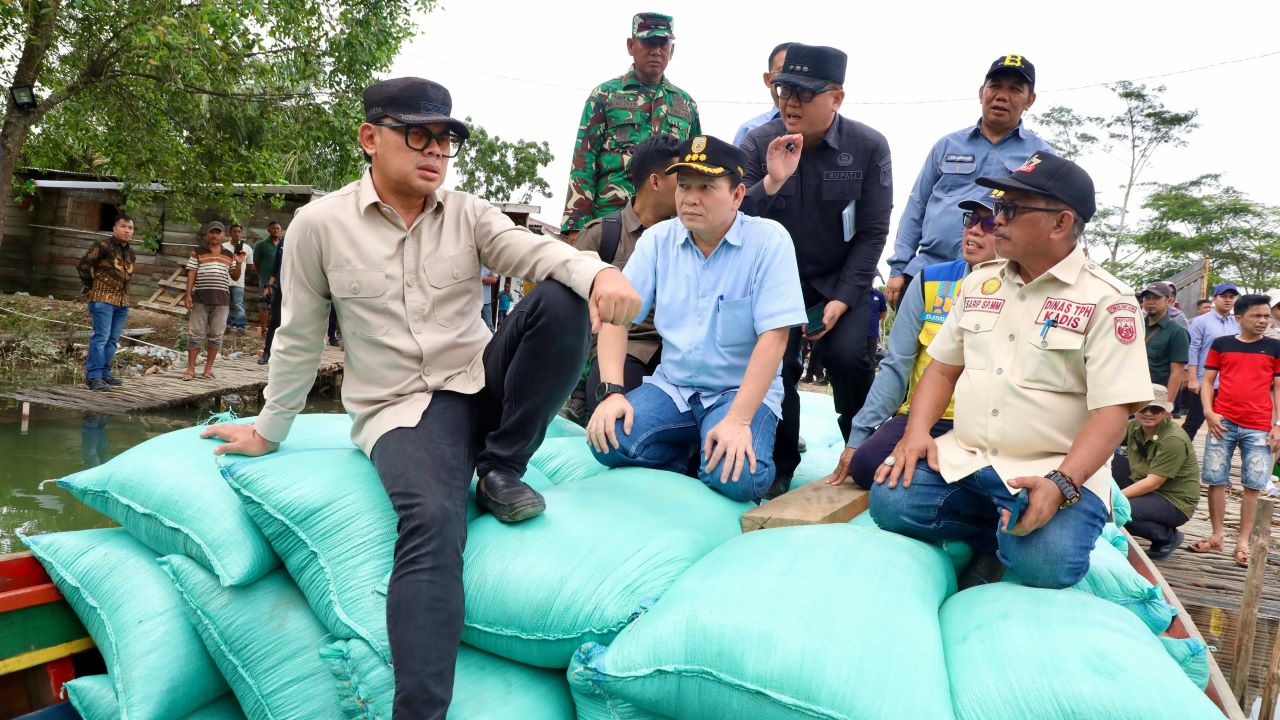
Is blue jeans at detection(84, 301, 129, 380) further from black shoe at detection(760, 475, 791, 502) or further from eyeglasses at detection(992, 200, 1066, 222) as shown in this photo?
eyeglasses at detection(992, 200, 1066, 222)

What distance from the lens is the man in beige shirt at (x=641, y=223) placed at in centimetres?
327

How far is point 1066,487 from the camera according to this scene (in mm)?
1938

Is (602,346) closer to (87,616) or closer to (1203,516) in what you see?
(87,616)

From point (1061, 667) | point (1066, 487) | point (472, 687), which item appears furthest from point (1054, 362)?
point (472, 687)

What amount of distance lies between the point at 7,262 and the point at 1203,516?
56.2 ft

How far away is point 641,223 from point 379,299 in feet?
4.91

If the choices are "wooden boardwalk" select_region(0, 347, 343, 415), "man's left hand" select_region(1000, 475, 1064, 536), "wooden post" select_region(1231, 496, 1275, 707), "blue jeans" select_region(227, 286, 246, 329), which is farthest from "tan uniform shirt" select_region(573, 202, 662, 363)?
"blue jeans" select_region(227, 286, 246, 329)

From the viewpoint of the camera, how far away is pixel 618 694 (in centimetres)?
169

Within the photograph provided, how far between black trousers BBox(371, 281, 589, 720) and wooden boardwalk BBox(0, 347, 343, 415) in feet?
21.8

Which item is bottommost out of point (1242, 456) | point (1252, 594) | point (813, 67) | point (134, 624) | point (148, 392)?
point (148, 392)

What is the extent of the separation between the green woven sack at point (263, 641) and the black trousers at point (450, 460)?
377 millimetres

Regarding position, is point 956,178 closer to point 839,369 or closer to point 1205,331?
point 839,369

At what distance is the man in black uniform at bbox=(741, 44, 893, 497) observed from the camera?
316cm

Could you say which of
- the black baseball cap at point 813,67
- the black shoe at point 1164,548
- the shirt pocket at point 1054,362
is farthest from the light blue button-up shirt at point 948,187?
the black shoe at point 1164,548
